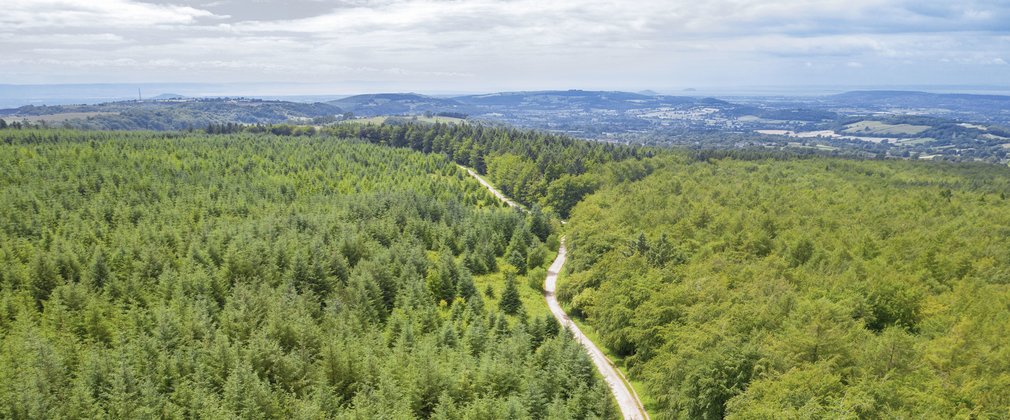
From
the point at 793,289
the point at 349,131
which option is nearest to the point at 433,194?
the point at 793,289

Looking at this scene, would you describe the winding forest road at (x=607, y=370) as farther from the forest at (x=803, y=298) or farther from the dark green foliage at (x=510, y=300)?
the dark green foliage at (x=510, y=300)

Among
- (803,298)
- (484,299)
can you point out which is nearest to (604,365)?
(484,299)

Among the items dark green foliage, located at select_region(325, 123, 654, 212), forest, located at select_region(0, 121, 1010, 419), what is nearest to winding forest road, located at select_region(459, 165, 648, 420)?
forest, located at select_region(0, 121, 1010, 419)

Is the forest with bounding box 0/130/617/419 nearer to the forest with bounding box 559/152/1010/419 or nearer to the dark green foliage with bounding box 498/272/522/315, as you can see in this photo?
the dark green foliage with bounding box 498/272/522/315

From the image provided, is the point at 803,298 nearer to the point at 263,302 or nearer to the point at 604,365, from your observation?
the point at 604,365

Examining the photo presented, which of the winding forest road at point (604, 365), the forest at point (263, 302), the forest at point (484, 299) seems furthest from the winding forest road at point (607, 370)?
the forest at point (263, 302)

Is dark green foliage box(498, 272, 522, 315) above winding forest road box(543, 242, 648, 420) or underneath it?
above
